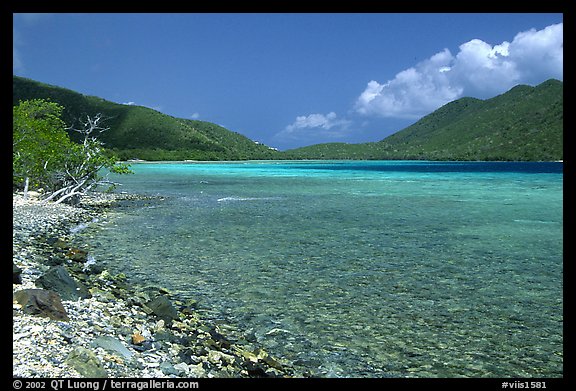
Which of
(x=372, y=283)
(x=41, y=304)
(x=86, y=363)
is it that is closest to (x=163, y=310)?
(x=41, y=304)

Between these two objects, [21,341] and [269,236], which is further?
[269,236]

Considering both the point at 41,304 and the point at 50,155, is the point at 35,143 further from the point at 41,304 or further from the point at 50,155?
the point at 41,304

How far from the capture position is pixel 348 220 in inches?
1315

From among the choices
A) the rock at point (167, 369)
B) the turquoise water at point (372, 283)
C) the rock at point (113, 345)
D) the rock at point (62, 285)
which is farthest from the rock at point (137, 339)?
the rock at point (62, 285)

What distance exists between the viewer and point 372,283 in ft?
54.4

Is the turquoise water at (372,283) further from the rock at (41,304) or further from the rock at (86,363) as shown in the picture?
the rock at (41,304)

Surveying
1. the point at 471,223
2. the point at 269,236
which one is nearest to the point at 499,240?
the point at 471,223

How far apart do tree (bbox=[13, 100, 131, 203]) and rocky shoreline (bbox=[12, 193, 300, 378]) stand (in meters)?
21.2

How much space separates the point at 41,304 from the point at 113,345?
8.32 feet

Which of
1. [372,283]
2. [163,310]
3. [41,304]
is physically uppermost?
[41,304]

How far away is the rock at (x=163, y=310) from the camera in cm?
1253
